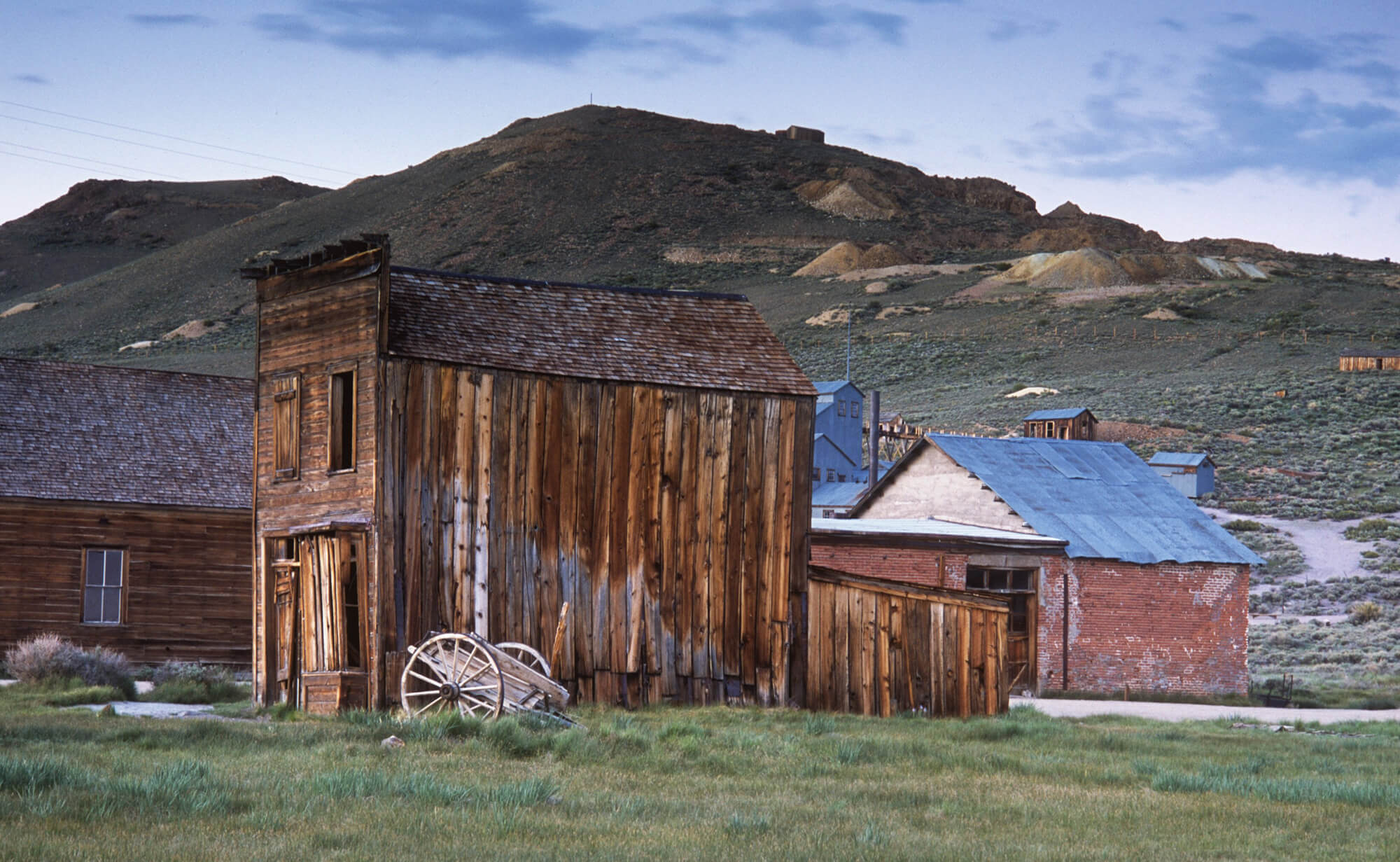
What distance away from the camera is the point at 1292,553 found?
1860 inches

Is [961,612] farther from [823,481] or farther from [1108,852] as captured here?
[823,481]

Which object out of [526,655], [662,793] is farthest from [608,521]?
[662,793]

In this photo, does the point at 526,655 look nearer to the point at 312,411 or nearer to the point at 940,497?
the point at 312,411

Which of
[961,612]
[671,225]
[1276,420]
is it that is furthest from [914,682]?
[671,225]

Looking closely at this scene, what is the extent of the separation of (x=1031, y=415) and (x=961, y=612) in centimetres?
4442

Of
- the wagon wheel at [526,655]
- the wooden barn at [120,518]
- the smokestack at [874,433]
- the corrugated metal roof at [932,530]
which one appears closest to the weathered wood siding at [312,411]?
the wagon wheel at [526,655]

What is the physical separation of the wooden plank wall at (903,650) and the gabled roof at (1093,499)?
7.50 meters

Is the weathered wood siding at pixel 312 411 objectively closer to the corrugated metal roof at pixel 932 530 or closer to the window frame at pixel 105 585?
the window frame at pixel 105 585

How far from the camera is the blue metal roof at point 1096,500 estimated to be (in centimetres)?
2880

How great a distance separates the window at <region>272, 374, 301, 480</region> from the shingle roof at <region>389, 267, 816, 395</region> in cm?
215

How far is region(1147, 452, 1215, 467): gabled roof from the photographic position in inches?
2239

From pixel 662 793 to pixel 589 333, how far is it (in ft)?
33.0

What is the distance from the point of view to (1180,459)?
57.5m

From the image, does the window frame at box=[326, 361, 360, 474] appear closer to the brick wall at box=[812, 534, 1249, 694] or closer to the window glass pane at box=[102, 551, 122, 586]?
the window glass pane at box=[102, 551, 122, 586]
